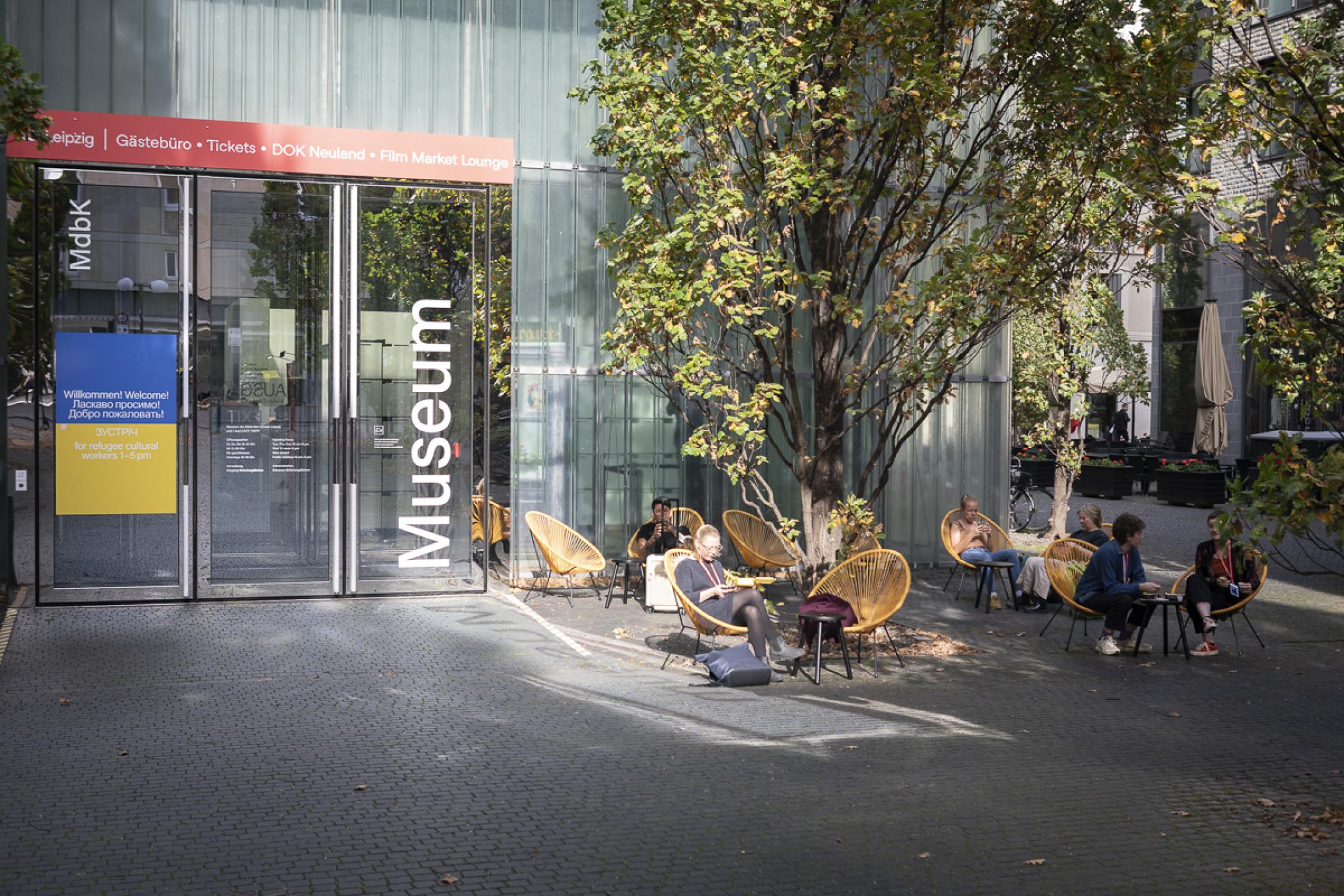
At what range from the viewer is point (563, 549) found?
1422 centimetres

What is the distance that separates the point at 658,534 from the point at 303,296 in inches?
174

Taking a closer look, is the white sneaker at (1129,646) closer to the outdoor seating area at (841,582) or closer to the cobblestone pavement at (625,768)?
the outdoor seating area at (841,582)

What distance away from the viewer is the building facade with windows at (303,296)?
12.9 meters

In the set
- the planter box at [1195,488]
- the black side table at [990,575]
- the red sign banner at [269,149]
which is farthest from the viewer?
the planter box at [1195,488]

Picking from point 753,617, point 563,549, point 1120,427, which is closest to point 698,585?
point 753,617

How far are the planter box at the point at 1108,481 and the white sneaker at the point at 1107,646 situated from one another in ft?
58.6

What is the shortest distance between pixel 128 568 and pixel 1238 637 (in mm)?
10841

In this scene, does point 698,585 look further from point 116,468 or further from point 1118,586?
point 116,468

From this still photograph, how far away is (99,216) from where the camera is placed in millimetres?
12867

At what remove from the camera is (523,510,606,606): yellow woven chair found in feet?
45.0

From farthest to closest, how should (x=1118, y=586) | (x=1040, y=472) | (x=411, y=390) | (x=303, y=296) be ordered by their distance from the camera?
(x=1040, y=472), (x=411, y=390), (x=303, y=296), (x=1118, y=586)

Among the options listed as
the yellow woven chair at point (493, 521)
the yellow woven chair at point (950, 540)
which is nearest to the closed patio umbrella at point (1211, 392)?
the yellow woven chair at point (950, 540)

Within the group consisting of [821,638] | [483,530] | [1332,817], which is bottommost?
[1332,817]

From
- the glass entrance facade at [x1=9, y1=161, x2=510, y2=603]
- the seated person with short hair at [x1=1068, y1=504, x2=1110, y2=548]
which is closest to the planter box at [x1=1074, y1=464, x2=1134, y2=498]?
the seated person with short hair at [x1=1068, y1=504, x2=1110, y2=548]
